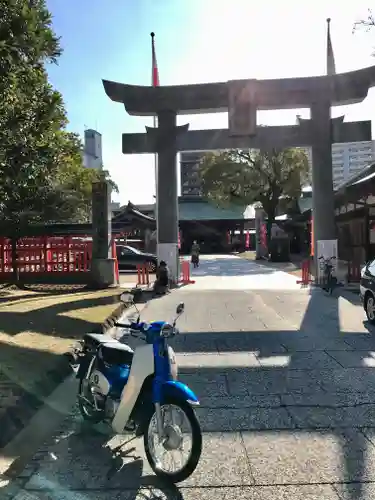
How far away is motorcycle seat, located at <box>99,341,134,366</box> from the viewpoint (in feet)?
14.0

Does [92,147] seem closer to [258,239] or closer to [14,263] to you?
[258,239]

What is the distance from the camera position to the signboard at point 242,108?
17031 mm

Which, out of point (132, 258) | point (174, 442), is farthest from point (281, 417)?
point (132, 258)

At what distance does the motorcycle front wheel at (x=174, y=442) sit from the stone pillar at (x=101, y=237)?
13.3 metres

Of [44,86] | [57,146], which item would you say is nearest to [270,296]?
[57,146]

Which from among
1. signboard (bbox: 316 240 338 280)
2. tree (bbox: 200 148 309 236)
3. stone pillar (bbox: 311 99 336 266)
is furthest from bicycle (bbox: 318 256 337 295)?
tree (bbox: 200 148 309 236)

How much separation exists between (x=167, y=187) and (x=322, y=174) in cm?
566

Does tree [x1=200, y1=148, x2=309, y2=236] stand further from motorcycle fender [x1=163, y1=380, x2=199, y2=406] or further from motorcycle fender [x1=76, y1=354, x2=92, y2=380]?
motorcycle fender [x1=163, y1=380, x2=199, y2=406]

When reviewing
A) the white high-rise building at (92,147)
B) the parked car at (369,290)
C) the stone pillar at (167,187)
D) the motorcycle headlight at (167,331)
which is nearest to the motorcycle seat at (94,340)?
the motorcycle headlight at (167,331)

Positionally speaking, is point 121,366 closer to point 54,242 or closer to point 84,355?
point 84,355

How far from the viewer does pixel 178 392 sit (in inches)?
141

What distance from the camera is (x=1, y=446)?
13.9ft

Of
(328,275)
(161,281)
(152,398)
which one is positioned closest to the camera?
(152,398)

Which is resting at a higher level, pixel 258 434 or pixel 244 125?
pixel 244 125
